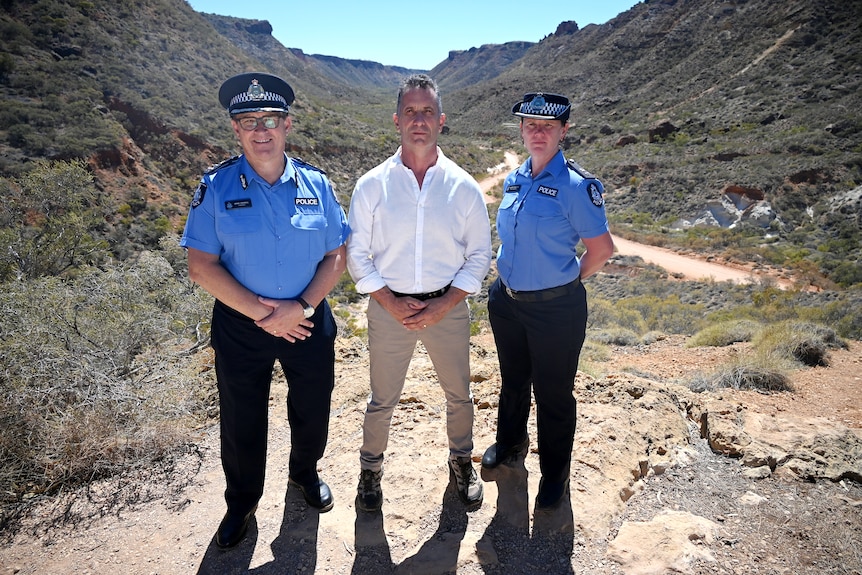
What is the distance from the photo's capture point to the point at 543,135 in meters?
2.48

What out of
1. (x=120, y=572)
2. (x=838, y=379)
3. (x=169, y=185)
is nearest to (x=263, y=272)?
(x=120, y=572)

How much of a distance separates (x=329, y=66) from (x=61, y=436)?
182m

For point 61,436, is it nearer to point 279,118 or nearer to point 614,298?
point 279,118

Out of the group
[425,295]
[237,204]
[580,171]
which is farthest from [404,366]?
[580,171]

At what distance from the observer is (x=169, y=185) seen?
695 inches

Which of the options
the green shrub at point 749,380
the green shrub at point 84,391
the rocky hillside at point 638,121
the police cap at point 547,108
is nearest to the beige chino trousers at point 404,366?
the police cap at point 547,108

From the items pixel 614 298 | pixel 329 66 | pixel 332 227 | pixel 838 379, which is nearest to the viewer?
pixel 332 227

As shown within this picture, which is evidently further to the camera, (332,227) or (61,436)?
(61,436)

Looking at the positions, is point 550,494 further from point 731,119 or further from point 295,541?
point 731,119

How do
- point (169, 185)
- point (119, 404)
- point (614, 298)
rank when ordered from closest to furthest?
point (119, 404)
point (614, 298)
point (169, 185)

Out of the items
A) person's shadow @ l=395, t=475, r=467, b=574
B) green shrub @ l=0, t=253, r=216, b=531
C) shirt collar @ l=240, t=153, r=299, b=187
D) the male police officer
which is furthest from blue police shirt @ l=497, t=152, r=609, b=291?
green shrub @ l=0, t=253, r=216, b=531

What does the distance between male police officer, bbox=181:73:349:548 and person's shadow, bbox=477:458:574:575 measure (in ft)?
3.62

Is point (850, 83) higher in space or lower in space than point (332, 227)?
higher

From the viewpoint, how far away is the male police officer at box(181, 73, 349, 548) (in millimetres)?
2201
